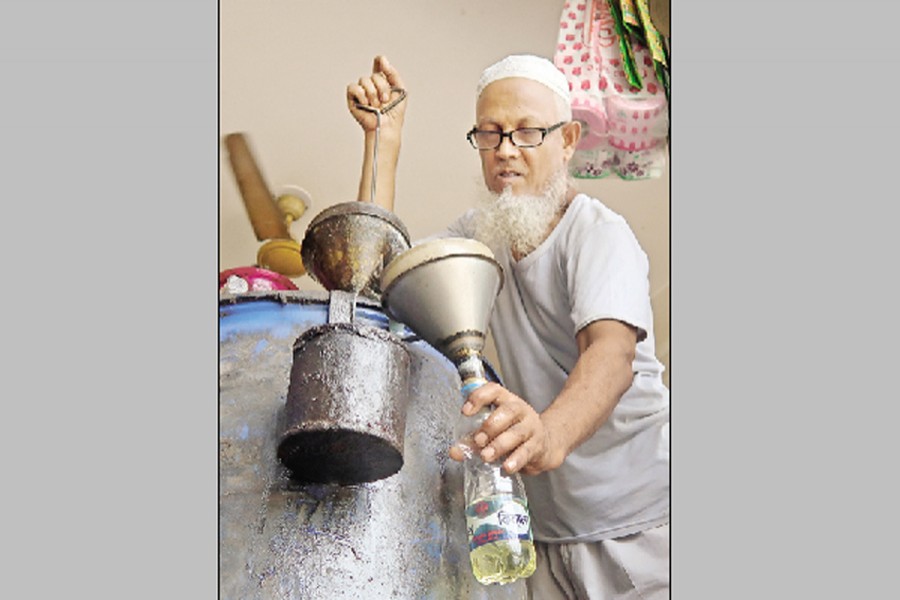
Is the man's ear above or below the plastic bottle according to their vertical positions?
above

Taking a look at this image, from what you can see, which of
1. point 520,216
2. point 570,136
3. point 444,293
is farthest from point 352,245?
point 570,136

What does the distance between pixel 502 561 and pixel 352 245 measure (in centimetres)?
41

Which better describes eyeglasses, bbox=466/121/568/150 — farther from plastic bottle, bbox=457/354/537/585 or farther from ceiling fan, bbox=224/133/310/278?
plastic bottle, bbox=457/354/537/585

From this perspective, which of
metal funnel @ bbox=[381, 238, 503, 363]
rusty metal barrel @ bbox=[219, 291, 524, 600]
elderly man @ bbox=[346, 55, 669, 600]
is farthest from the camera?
elderly man @ bbox=[346, 55, 669, 600]

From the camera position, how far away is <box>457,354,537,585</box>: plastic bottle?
0.92 meters

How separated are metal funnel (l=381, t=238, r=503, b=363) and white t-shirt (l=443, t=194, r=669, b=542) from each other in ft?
0.67

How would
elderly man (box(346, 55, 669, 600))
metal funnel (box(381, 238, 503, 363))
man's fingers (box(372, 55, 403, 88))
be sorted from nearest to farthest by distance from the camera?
metal funnel (box(381, 238, 503, 363)) < elderly man (box(346, 55, 669, 600)) < man's fingers (box(372, 55, 403, 88))

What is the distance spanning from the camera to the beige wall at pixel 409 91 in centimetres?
121

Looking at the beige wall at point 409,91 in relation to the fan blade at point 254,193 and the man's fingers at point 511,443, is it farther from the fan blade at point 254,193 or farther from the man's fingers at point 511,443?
the man's fingers at point 511,443

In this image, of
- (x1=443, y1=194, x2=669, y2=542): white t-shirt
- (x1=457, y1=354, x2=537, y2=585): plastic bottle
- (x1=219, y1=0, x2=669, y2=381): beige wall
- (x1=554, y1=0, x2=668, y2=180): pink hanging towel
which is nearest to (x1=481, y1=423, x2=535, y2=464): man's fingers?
(x1=457, y1=354, x2=537, y2=585): plastic bottle

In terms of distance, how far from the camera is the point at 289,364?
106 cm

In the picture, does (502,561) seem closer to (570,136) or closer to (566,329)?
(566,329)

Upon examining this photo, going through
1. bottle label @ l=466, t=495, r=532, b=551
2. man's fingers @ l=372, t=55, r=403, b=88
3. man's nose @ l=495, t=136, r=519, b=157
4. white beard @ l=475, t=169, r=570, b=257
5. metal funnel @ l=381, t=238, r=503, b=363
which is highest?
man's fingers @ l=372, t=55, r=403, b=88

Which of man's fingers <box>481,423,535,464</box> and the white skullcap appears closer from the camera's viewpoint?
man's fingers <box>481,423,535,464</box>
